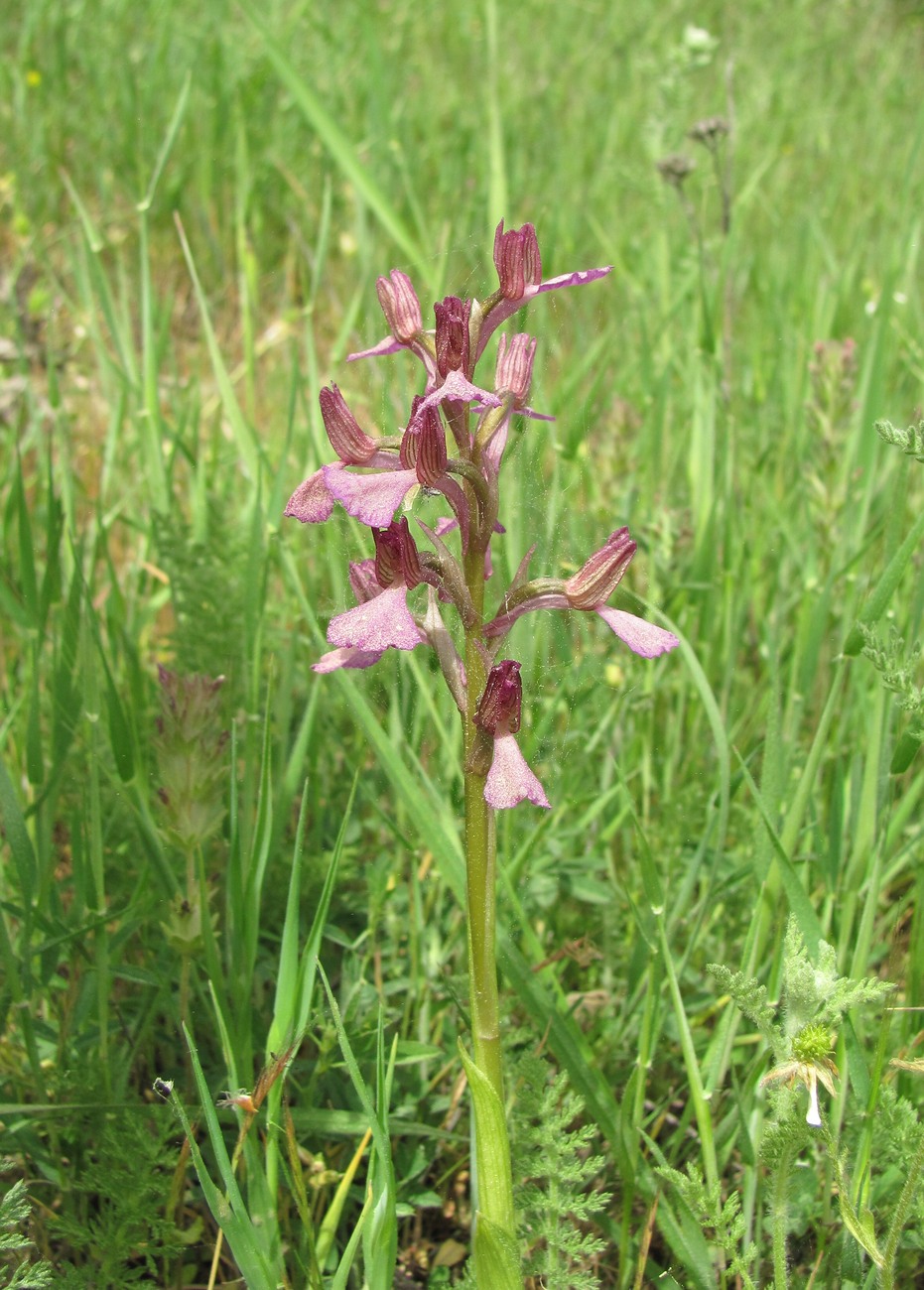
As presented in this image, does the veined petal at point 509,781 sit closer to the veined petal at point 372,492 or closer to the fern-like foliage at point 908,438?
the veined petal at point 372,492

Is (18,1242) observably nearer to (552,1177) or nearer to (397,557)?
(552,1177)

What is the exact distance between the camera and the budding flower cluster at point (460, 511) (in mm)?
1027

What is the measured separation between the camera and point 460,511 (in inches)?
43.4

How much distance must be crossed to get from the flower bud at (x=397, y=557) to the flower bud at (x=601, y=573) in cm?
16

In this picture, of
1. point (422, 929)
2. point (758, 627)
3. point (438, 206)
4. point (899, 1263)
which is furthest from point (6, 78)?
point (899, 1263)

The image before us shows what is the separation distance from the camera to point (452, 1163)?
5.05 feet

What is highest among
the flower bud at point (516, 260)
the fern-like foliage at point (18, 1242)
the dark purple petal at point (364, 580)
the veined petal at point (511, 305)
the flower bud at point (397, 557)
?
the flower bud at point (516, 260)

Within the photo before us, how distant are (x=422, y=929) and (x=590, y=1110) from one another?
1.40 feet

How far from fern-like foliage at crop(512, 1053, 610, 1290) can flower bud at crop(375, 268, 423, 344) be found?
0.81 m

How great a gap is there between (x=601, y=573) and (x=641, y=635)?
81 mm

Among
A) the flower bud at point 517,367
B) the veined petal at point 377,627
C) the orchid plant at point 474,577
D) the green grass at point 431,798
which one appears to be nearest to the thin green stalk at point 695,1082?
the green grass at point 431,798

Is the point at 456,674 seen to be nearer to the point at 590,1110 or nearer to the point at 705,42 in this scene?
the point at 590,1110

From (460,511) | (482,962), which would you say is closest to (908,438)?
(460,511)

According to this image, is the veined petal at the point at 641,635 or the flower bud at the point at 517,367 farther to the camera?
the flower bud at the point at 517,367
